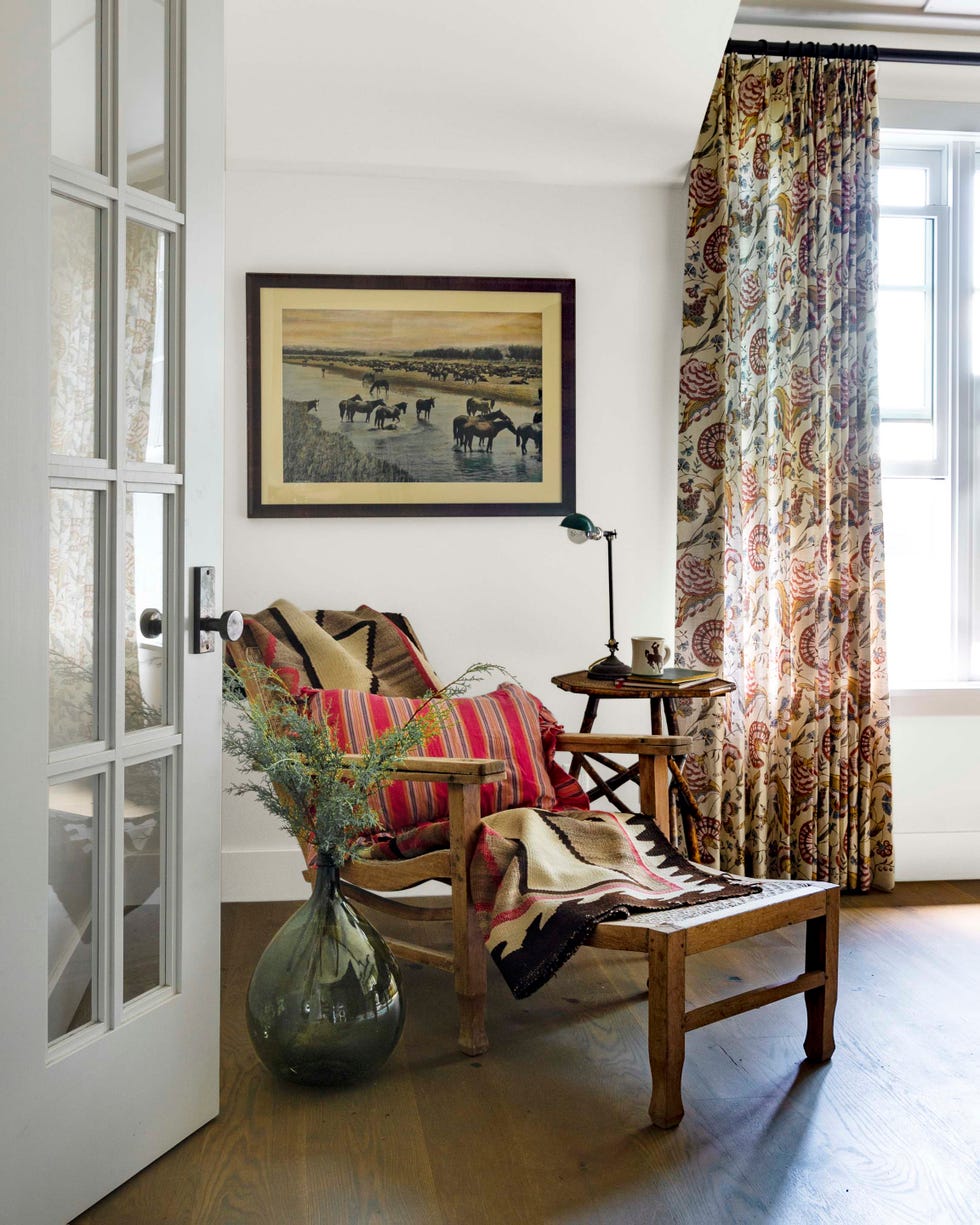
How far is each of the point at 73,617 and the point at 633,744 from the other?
54.3 inches

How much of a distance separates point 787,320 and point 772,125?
1.96 ft

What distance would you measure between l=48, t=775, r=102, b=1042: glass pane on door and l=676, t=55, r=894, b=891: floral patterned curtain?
2090 mm

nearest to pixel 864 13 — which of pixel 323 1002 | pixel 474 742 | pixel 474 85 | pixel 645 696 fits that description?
pixel 474 85

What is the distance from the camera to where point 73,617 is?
5.55 feet

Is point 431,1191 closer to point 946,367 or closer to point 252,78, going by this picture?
point 252,78

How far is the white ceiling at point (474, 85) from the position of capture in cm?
290

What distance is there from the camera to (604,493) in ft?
11.6

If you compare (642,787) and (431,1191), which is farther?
(642,787)

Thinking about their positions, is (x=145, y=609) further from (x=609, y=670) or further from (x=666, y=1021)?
→ (x=609, y=670)

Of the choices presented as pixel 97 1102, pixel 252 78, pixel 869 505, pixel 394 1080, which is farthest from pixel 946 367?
pixel 97 1102

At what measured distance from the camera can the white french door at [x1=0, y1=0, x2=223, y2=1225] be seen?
61.4 inches

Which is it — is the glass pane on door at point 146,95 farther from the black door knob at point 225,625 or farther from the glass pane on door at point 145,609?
the black door knob at point 225,625

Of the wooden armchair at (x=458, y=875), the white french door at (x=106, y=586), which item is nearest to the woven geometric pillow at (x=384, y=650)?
the wooden armchair at (x=458, y=875)

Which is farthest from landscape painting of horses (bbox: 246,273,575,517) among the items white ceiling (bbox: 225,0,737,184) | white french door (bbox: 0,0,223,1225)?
white french door (bbox: 0,0,223,1225)
